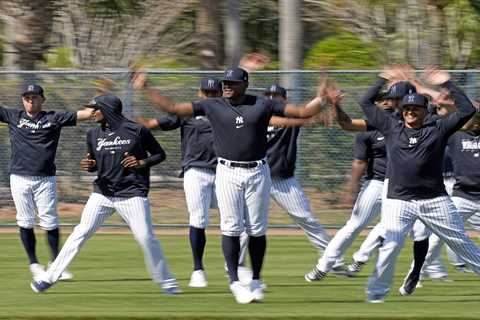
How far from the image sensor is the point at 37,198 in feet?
44.9

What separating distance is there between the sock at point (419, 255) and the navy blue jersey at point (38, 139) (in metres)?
3.91

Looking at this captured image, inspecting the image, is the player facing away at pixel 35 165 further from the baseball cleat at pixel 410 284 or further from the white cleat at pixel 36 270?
the baseball cleat at pixel 410 284

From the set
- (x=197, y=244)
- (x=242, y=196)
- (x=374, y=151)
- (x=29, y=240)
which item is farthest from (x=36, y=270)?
(x=374, y=151)

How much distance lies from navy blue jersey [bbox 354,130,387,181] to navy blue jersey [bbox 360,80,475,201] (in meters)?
2.12

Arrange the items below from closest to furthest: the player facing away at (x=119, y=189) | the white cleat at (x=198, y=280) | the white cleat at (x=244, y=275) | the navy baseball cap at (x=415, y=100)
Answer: the navy baseball cap at (x=415, y=100) < the player facing away at (x=119, y=189) < the white cleat at (x=244, y=275) < the white cleat at (x=198, y=280)

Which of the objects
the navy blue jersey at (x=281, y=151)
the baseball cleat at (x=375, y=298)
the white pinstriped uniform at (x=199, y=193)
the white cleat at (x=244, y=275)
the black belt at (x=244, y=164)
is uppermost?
the black belt at (x=244, y=164)

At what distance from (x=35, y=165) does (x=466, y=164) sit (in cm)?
461

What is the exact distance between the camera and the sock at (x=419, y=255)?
12172 mm

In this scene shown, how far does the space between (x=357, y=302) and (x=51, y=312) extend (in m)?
2.82

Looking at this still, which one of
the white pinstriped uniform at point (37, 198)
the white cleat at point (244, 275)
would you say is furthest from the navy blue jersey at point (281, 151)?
the white pinstriped uniform at point (37, 198)

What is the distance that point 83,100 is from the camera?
65.9 feet

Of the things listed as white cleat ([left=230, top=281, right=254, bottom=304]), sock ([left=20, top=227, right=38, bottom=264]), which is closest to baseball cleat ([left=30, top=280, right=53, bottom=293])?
sock ([left=20, top=227, right=38, bottom=264])

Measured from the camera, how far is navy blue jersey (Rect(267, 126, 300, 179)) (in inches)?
542

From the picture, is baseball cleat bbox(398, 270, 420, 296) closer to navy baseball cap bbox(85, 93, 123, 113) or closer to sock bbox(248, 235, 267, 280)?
sock bbox(248, 235, 267, 280)
